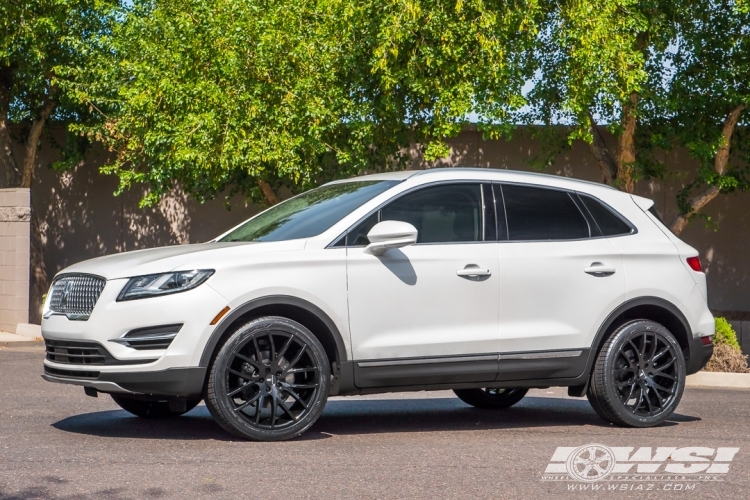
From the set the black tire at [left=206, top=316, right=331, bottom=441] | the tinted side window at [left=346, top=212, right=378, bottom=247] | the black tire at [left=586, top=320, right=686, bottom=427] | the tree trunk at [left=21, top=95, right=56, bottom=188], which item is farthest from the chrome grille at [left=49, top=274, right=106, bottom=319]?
the tree trunk at [left=21, top=95, right=56, bottom=188]

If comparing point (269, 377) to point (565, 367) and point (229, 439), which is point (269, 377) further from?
point (565, 367)

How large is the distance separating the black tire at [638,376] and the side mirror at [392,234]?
1.91 metres

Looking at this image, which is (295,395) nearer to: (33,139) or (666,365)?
(666,365)

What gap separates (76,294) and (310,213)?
172 cm

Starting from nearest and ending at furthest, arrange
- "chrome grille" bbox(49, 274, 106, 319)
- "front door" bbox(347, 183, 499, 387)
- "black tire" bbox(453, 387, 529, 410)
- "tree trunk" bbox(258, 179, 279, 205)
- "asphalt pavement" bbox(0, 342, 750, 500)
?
1. "asphalt pavement" bbox(0, 342, 750, 500)
2. "chrome grille" bbox(49, 274, 106, 319)
3. "front door" bbox(347, 183, 499, 387)
4. "black tire" bbox(453, 387, 529, 410)
5. "tree trunk" bbox(258, 179, 279, 205)

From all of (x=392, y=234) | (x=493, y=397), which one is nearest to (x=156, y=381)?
(x=392, y=234)

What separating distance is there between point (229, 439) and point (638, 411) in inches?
121

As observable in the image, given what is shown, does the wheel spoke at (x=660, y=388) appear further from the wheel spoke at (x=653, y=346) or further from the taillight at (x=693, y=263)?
the taillight at (x=693, y=263)

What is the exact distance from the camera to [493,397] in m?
9.53

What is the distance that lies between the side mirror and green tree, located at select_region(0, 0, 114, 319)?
1217 cm

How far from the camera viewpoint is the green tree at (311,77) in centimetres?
1480

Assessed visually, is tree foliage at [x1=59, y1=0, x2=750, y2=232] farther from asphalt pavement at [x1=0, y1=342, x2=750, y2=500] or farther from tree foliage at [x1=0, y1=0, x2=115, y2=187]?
asphalt pavement at [x1=0, y1=342, x2=750, y2=500]

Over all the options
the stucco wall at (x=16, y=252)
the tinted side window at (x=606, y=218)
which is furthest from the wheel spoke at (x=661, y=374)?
the stucco wall at (x=16, y=252)

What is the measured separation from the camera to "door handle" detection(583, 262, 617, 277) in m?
8.09
